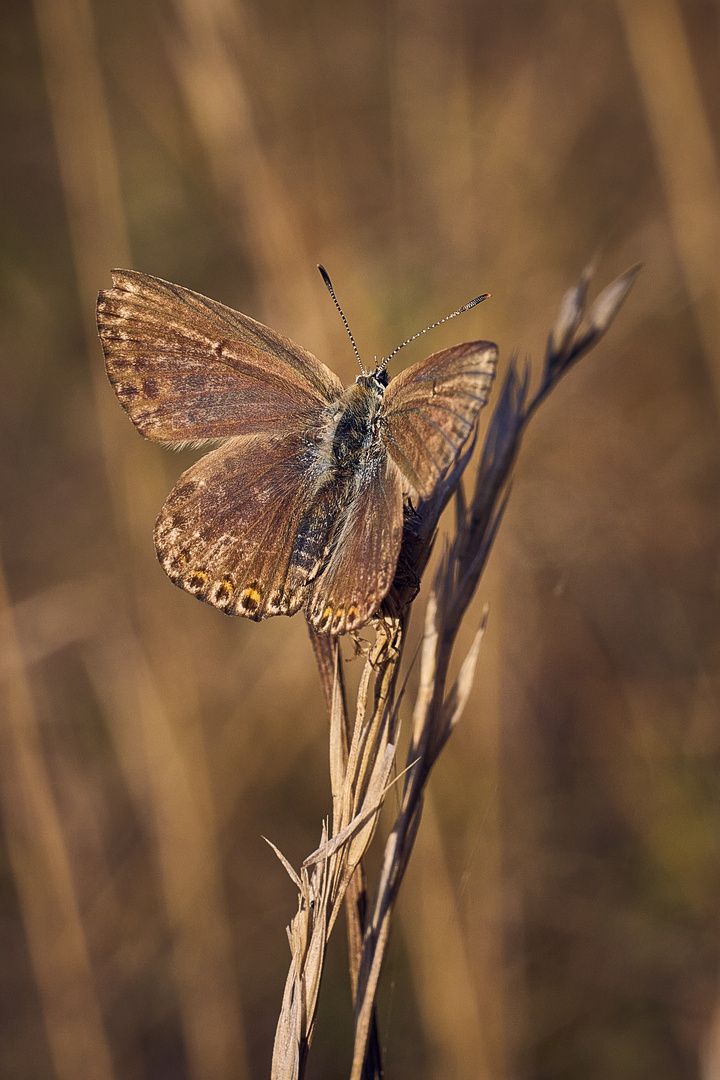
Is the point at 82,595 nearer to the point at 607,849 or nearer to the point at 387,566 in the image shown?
the point at 387,566

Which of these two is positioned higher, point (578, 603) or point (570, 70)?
point (570, 70)

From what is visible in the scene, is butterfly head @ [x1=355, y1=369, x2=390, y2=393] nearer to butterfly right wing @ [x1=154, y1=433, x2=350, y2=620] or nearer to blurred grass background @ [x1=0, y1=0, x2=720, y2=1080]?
butterfly right wing @ [x1=154, y1=433, x2=350, y2=620]

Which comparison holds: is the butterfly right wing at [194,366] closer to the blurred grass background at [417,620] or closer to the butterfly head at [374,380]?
the butterfly head at [374,380]

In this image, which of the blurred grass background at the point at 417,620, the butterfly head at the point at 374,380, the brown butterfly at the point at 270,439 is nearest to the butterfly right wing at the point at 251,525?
the brown butterfly at the point at 270,439

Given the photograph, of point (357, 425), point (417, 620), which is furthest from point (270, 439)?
point (417, 620)

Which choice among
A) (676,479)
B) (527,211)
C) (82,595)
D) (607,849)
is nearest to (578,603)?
(676,479)

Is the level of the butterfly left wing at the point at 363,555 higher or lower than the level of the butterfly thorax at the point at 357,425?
lower
